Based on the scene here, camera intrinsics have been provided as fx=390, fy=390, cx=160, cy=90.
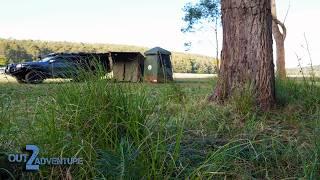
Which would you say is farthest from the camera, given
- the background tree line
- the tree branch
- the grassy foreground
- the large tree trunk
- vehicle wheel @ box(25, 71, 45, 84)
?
the tree branch

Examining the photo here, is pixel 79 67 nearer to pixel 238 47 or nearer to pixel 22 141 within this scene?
pixel 22 141

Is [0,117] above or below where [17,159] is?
above

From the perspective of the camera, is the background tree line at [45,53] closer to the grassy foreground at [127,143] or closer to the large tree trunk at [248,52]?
the grassy foreground at [127,143]

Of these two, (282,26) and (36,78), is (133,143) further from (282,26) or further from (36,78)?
(282,26)

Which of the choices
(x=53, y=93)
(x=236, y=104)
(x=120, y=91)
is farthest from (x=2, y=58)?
(x=236, y=104)

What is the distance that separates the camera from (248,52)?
13.8 ft

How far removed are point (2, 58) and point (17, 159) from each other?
124 centimetres

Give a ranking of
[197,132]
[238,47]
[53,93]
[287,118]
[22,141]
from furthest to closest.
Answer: [238,47] < [287,118] < [197,132] < [53,93] < [22,141]

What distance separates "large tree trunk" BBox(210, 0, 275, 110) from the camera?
13.5 ft

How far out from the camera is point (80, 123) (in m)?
2.12

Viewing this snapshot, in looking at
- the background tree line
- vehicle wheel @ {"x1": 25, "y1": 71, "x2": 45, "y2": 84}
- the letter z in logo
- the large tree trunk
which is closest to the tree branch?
the background tree line

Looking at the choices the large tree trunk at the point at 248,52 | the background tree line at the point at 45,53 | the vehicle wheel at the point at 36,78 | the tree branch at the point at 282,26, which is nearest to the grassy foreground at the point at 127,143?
the background tree line at the point at 45,53

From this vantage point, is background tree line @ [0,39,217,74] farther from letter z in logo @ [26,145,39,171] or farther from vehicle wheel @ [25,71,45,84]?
letter z in logo @ [26,145,39,171]

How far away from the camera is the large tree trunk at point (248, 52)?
4105mm
